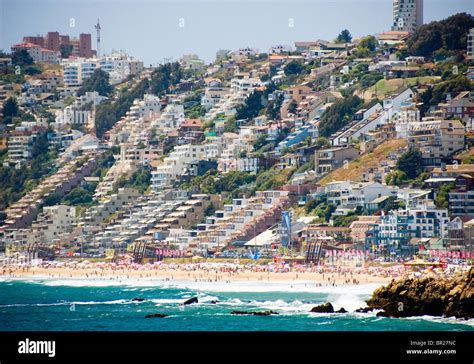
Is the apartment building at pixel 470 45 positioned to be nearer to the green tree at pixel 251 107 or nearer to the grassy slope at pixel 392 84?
the grassy slope at pixel 392 84

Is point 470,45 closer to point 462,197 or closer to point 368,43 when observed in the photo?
point 462,197

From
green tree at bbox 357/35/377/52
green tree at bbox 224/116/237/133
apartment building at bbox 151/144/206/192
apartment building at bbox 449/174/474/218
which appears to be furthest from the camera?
green tree at bbox 357/35/377/52

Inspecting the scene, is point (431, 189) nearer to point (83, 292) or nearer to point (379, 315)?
point (83, 292)

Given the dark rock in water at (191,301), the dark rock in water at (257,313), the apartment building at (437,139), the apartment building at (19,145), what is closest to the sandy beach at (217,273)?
the dark rock in water at (191,301)

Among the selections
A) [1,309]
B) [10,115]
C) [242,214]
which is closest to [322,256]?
[242,214]

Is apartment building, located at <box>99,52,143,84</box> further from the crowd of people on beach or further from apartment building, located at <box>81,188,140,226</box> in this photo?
the crowd of people on beach

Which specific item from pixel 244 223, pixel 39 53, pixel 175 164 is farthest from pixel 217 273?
pixel 39 53

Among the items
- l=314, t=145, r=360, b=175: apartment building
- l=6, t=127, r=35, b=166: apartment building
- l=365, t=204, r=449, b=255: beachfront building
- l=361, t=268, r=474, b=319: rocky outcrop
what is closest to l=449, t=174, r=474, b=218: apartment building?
l=365, t=204, r=449, b=255: beachfront building
